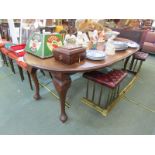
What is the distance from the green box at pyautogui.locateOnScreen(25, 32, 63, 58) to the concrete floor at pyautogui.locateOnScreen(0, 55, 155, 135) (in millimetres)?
806

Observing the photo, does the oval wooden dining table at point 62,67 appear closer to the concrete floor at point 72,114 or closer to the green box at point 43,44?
the green box at point 43,44

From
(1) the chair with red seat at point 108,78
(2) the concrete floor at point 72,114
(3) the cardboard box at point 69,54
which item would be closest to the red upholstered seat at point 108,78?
(1) the chair with red seat at point 108,78

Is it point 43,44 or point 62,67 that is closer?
point 62,67

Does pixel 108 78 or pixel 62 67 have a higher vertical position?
pixel 62 67

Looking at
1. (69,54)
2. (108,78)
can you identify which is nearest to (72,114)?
(108,78)

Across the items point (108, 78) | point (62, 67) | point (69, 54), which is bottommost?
point (108, 78)

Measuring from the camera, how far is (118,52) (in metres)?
1.75

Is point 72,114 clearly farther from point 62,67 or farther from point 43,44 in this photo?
point 43,44

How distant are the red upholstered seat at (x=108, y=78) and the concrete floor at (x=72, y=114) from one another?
491 mm

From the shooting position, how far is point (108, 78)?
5.13ft

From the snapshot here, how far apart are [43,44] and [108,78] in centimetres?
86

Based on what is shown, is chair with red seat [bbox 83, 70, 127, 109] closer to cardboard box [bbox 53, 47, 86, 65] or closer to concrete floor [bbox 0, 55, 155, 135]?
concrete floor [bbox 0, 55, 155, 135]

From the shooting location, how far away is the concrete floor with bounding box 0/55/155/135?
149cm

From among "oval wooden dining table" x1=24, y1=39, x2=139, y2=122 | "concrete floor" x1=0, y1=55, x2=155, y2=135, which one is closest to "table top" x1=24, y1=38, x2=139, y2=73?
"oval wooden dining table" x1=24, y1=39, x2=139, y2=122
